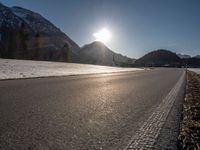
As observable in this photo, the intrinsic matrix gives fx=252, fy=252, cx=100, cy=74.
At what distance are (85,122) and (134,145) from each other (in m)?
1.49

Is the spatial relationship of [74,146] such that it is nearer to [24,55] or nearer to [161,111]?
[161,111]

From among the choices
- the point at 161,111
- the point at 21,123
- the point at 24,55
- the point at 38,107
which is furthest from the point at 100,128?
the point at 24,55

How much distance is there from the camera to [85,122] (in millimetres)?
4891

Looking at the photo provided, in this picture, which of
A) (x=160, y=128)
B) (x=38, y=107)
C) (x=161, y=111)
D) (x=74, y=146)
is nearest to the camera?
(x=74, y=146)

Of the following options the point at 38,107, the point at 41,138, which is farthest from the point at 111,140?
the point at 38,107

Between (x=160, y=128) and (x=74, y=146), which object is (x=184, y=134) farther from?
(x=74, y=146)

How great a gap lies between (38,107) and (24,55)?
82151 mm

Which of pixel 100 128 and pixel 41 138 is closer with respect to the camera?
pixel 41 138

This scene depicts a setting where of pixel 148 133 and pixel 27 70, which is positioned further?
pixel 27 70

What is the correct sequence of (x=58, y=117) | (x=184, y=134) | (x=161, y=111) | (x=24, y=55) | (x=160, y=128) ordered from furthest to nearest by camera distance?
(x=24, y=55)
(x=161, y=111)
(x=58, y=117)
(x=160, y=128)
(x=184, y=134)

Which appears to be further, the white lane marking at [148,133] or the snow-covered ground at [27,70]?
the snow-covered ground at [27,70]

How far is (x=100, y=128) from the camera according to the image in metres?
4.50

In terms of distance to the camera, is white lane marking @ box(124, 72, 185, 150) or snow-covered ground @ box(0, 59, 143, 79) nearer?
white lane marking @ box(124, 72, 185, 150)

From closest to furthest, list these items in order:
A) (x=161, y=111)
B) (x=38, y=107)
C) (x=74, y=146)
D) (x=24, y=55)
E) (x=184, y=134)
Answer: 1. (x=74, y=146)
2. (x=184, y=134)
3. (x=38, y=107)
4. (x=161, y=111)
5. (x=24, y=55)
